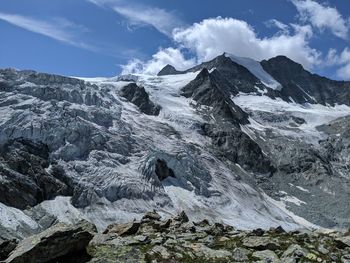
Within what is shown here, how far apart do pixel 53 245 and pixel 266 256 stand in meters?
8.80

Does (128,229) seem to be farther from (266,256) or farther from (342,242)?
(342,242)

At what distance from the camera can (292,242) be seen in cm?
2497

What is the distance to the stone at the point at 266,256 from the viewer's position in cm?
2231

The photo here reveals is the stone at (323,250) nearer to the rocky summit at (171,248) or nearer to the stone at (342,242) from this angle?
the rocky summit at (171,248)

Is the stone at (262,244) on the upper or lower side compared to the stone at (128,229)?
upper

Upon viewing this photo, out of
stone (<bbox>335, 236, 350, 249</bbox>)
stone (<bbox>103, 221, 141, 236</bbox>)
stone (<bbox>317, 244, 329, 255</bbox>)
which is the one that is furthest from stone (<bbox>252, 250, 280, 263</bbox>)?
stone (<bbox>103, 221, 141, 236</bbox>)

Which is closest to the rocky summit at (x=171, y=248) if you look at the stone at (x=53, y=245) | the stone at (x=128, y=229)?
the stone at (x=53, y=245)

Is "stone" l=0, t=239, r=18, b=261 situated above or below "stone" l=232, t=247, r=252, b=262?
below

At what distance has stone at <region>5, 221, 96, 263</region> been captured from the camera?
21.1 meters

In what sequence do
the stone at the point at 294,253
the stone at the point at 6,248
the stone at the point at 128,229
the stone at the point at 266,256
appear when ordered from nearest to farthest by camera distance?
the stone at the point at 294,253 < the stone at the point at 266,256 < the stone at the point at 6,248 < the stone at the point at 128,229

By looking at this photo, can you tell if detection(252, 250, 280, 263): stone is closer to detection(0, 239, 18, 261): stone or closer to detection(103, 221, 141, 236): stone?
detection(103, 221, 141, 236): stone

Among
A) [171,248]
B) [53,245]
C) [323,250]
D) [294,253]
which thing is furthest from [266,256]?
[53,245]

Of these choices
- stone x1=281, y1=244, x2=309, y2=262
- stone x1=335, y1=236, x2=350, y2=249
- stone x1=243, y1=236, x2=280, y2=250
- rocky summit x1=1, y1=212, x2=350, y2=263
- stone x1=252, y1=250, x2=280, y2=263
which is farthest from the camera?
stone x1=243, y1=236, x2=280, y2=250

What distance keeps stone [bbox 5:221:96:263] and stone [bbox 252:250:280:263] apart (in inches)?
282
